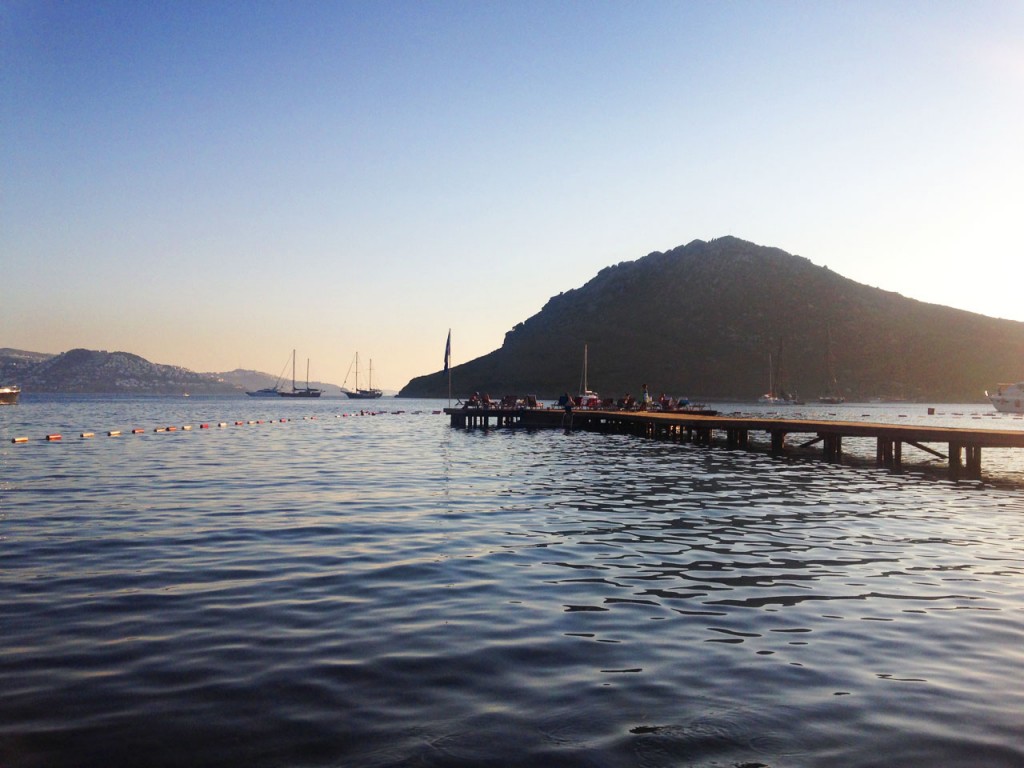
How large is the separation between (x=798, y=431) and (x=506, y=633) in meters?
32.9

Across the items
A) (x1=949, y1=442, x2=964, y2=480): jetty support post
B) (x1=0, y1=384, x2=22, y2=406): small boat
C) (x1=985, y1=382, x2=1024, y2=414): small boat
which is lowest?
(x1=949, y1=442, x2=964, y2=480): jetty support post

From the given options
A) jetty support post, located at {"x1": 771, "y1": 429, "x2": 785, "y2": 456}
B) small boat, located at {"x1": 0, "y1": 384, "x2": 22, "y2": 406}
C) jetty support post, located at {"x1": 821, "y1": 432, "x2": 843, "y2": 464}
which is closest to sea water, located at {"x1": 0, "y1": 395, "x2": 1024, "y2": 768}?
jetty support post, located at {"x1": 821, "y1": 432, "x2": 843, "y2": 464}

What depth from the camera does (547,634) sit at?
916cm

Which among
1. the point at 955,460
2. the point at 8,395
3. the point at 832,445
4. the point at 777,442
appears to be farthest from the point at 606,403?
the point at 8,395

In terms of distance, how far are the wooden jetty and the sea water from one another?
42.3 ft

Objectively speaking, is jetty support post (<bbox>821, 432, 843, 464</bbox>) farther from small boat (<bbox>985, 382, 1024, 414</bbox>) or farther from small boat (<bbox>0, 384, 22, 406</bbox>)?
small boat (<bbox>0, 384, 22, 406</bbox>)

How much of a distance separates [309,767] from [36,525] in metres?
14.2

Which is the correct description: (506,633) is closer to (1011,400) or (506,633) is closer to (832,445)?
(832,445)

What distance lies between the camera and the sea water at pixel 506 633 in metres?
A: 6.25

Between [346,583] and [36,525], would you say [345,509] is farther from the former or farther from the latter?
[346,583]

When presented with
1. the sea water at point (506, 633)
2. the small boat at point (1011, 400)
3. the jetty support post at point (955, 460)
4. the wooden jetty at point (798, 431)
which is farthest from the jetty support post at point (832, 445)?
the small boat at point (1011, 400)

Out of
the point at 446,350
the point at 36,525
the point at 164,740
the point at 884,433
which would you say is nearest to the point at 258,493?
the point at 36,525

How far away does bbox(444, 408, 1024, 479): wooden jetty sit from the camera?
3284cm

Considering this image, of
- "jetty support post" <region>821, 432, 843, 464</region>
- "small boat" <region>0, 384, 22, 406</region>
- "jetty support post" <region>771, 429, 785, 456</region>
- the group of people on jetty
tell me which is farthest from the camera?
"small boat" <region>0, 384, 22, 406</region>
